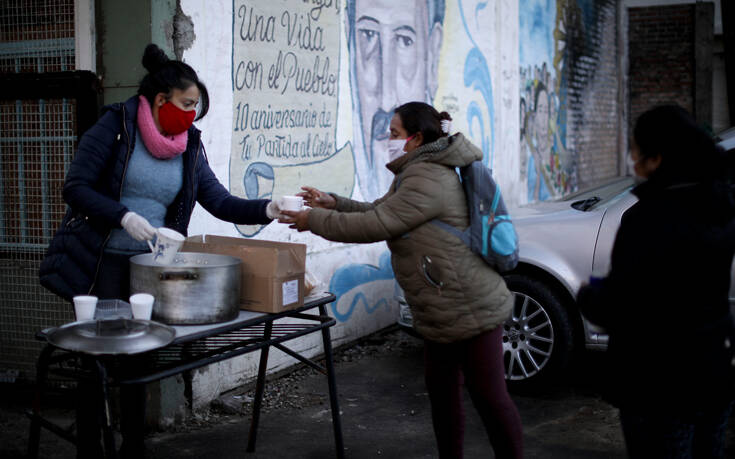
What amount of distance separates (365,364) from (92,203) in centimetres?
338

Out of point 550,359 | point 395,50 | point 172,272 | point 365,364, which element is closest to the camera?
point 172,272

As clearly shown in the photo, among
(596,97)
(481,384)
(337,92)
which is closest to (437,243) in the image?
(481,384)

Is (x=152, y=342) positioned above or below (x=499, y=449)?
above

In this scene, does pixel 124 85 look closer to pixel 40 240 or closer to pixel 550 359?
pixel 40 240

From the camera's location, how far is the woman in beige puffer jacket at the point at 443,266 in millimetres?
3217

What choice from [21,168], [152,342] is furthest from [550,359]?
[21,168]

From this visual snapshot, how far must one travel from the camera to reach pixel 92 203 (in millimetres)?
3121

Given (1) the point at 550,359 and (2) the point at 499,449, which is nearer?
(2) the point at 499,449

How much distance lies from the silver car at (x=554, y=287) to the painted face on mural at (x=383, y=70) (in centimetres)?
190

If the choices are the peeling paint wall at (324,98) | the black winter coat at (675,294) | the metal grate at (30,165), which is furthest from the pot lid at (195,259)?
the metal grate at (30,165)

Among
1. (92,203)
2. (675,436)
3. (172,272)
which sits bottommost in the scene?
(675,436)

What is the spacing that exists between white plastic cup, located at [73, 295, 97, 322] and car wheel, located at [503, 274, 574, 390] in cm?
316

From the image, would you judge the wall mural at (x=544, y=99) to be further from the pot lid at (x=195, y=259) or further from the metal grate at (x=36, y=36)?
the pot lid at (x=195, y=259)

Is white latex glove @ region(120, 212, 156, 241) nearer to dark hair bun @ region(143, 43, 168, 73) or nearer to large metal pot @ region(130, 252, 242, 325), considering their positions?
large metal pot @ region(130, 252, 242, 325)
